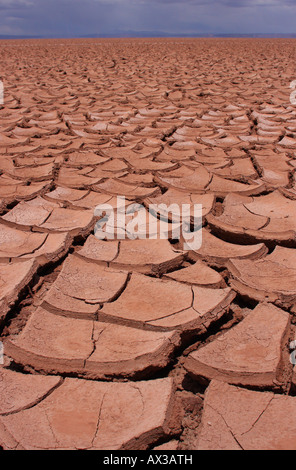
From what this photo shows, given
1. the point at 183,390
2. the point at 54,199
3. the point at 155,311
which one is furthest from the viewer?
the point at 54,199

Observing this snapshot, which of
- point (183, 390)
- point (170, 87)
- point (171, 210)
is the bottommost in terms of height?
point (183, 390)

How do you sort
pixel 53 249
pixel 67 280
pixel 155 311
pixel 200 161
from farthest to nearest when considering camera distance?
pixel 200 161 < pixel 53 249 < pixel 67 280 < pixel 155 311

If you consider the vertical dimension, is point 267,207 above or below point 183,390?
above

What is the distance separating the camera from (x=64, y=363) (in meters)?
1.00

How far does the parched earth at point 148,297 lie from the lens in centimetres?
86

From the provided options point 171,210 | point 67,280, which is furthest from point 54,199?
point 67,280

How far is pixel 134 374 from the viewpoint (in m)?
0.97

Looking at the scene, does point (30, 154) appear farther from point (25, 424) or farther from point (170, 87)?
point (170, 87)

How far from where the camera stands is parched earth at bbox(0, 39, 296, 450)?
2.82 feet

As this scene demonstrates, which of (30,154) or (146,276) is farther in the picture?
(30,154)

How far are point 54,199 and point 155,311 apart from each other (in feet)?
3.29

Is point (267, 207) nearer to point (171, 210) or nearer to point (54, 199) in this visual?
point (171, 210)

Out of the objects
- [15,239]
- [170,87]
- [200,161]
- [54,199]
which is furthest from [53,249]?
[170,87]

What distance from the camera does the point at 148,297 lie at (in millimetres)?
1241
